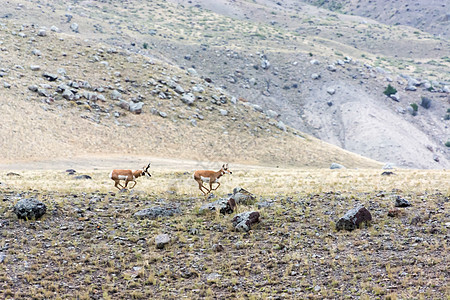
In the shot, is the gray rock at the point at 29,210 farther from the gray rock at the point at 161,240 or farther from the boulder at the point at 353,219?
the boulder at the point at 353,219

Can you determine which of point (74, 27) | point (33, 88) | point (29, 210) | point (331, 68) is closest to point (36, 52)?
point (33, 88)

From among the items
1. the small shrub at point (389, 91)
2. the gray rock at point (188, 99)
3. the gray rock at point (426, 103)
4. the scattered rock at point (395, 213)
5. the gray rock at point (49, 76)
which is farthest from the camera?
the small shrub at point (389, 91)

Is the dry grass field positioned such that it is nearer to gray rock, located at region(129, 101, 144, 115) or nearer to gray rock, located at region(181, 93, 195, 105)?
gray rock, located at region(129, 101, 144, 115)

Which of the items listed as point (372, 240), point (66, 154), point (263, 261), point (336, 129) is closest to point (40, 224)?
point (263, 261)

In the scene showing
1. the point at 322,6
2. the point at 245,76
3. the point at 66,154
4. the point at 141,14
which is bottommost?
the point at 66,154

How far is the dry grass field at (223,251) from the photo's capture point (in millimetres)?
10438

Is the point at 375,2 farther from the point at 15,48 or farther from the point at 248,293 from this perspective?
the point at 248,293

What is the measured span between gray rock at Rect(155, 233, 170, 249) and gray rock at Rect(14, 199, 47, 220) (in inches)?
171

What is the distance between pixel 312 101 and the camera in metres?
84.4

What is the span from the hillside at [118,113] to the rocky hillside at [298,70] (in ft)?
23.9

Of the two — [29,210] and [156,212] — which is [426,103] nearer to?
[156,212]

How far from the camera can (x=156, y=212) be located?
49.9 feet

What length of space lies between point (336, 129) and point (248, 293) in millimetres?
71790

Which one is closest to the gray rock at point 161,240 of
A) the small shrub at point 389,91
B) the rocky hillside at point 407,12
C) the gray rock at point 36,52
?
the gray rock at point 36,52
